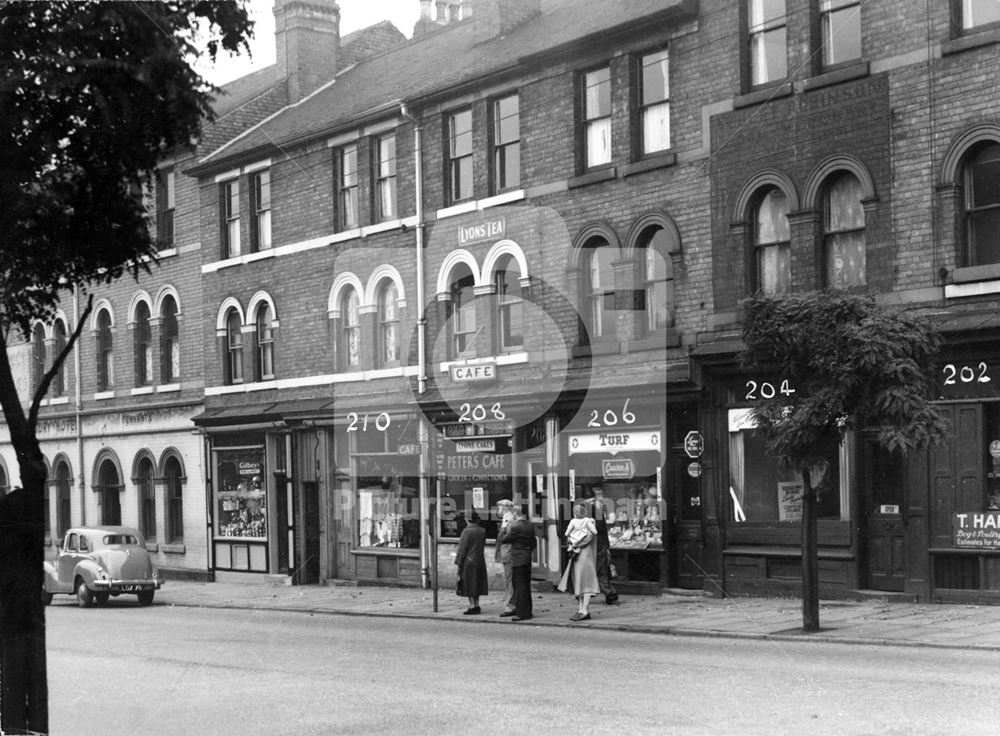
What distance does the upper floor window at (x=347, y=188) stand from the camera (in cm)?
2953

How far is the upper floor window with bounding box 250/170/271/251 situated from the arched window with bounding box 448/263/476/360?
277 inches

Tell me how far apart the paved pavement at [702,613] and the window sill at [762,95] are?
7893 mm

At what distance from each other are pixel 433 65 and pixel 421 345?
6.42 metres

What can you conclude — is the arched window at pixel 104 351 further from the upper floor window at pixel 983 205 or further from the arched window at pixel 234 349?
the upper floor window at pixel 983 205

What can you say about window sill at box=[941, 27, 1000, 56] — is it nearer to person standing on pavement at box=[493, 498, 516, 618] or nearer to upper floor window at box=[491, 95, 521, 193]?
upper floor window at box=[491, 95, 521, 193]

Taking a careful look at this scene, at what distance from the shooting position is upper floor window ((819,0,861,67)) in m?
20.1

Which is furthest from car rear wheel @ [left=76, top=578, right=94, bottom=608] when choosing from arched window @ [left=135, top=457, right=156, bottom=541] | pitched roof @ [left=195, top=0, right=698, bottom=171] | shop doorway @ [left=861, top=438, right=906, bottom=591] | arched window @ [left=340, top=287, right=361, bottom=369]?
shop doorway @ [left=861, top=438, right=906, bottom=591]

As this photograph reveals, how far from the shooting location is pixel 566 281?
2433 cm

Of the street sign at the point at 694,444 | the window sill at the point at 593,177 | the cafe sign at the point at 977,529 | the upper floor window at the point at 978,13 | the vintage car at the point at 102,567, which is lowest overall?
the vintage car at the point at 102,567

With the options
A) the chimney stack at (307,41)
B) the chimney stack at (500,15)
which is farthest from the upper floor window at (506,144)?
the chimney stack at (307,41)

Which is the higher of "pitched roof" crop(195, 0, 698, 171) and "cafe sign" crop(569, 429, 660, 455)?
"pitched roof" crop(195, 0, 698, 171)

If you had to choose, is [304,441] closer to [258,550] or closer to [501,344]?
[258,550]

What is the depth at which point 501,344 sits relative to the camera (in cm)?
2584

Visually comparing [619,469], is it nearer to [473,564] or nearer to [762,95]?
[473,564]
